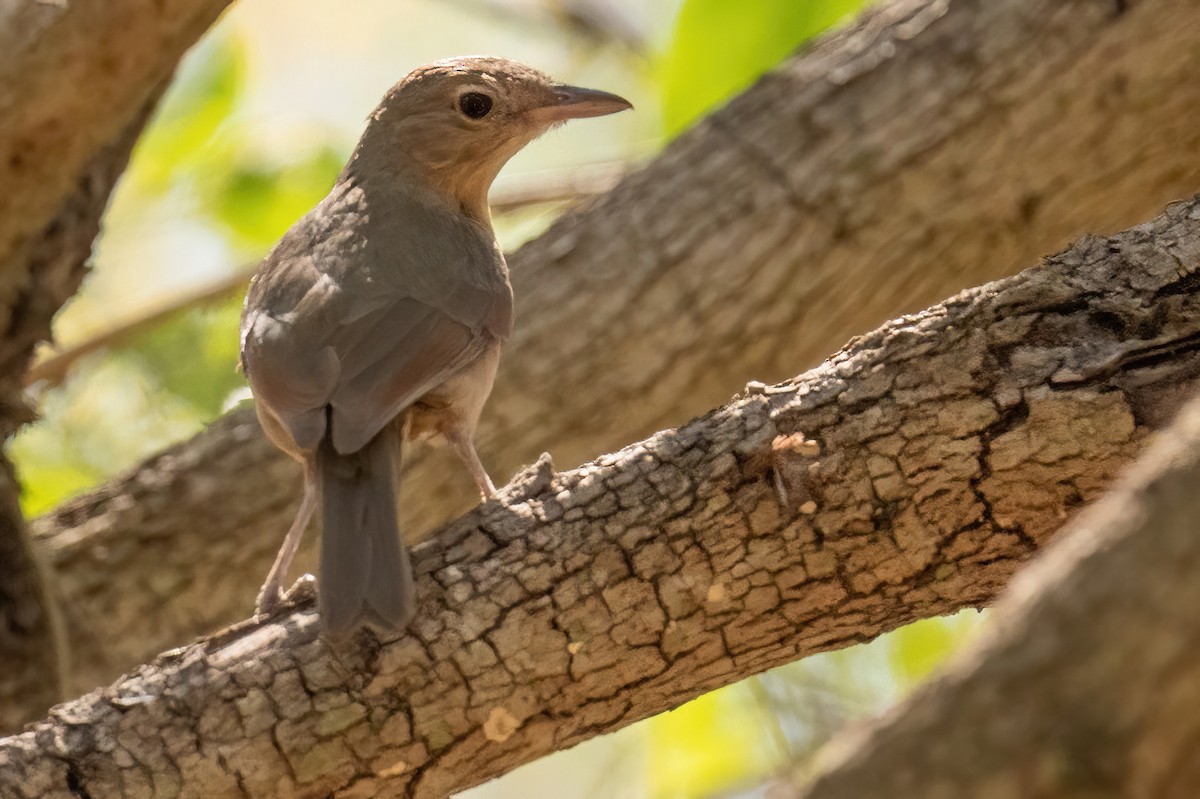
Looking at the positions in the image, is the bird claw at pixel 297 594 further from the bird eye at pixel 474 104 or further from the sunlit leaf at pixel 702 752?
the sunlit leaf at pixel 702 752

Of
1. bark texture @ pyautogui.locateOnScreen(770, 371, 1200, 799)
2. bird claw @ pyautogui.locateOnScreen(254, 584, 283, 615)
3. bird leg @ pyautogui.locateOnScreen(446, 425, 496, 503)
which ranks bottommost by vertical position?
bark texture @ pyautogui.locateOnScreen(770, 371, 1200, 799)

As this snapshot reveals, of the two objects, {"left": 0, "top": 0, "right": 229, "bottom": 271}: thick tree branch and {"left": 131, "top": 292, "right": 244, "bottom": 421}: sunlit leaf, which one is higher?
{"left": 0, "top": 0, "right": 229, "bottom": 271}: thick tree branch

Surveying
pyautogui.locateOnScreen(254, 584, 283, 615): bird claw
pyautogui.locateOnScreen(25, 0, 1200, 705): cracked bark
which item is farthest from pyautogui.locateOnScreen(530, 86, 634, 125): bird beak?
pyautogui.locateOnScreen(254, 584, 283, 615): bird claw

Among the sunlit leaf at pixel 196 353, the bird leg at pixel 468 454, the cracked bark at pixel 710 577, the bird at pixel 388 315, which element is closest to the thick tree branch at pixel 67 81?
the bird at pixel 388 315

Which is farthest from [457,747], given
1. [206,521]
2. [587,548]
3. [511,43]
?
[511,43]

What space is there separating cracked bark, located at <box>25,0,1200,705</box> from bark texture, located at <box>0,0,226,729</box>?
0.28m

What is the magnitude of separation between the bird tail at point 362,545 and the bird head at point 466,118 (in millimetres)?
1450

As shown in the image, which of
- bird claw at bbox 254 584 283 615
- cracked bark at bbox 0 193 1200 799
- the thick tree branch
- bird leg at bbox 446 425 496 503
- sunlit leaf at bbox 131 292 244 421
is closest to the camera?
cracked bark at bbox 0 193 1200 799

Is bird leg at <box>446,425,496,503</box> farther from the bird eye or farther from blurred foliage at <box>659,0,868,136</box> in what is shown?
blurred foliage at <box>659,0,868,136</box>

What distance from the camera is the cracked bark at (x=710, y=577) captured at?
2750 millimetres

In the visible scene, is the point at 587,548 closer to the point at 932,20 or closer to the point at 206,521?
the point at 206,521

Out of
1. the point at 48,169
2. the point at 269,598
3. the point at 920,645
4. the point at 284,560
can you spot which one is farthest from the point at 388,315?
the point at 920,645

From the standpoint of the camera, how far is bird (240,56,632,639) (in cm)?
313

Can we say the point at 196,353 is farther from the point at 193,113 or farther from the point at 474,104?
the point at 474,104
